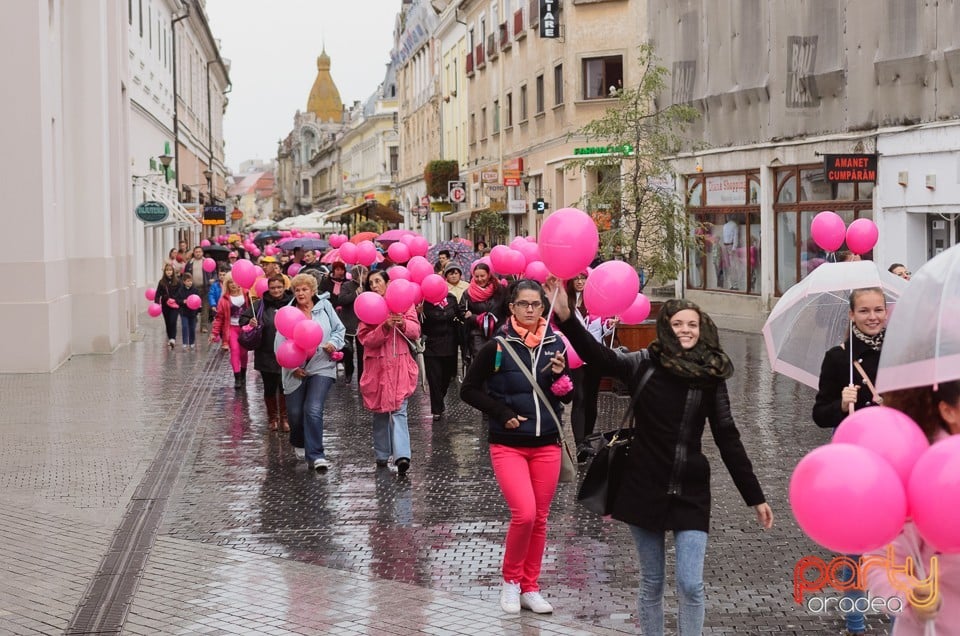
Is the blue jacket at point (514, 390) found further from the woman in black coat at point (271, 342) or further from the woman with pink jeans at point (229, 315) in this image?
the woman with pink jeans at point (229, 315)

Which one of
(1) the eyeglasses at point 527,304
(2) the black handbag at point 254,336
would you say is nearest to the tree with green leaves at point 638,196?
(2) the black handbag at point 254,336

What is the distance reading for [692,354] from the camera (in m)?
5.80

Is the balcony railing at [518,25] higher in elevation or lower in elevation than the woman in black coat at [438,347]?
higher

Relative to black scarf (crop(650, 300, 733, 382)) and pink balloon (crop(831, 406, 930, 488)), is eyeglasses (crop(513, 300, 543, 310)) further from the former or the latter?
pink balloon (crop(831, 406, 930, 488))

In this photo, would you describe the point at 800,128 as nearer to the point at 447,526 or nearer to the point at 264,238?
the point at 447,526

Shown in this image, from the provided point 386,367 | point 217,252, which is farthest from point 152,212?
point 386,367

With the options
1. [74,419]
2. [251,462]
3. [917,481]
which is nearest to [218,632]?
[917,481]

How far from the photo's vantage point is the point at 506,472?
7211 mm

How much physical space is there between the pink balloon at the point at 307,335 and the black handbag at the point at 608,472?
18.1 ft

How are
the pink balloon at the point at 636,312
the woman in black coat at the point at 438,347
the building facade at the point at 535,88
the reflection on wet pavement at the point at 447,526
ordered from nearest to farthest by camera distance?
1. the reflection on wet pavement at the point at 447,526
2. the pink balloon at the point at 636,312
3. the woman in black coat at the point at 438,347
4. the building facade at the point at 535,88

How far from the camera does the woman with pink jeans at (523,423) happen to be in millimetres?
7172

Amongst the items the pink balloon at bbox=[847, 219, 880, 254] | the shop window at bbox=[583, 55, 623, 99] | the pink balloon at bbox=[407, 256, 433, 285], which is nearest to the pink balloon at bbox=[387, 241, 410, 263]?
the pink balloon at bbox=[407, 256, 433, 285]

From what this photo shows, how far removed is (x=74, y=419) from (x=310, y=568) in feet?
25.0

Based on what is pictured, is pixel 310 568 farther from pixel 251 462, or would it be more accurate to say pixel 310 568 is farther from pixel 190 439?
pixel 190 439
